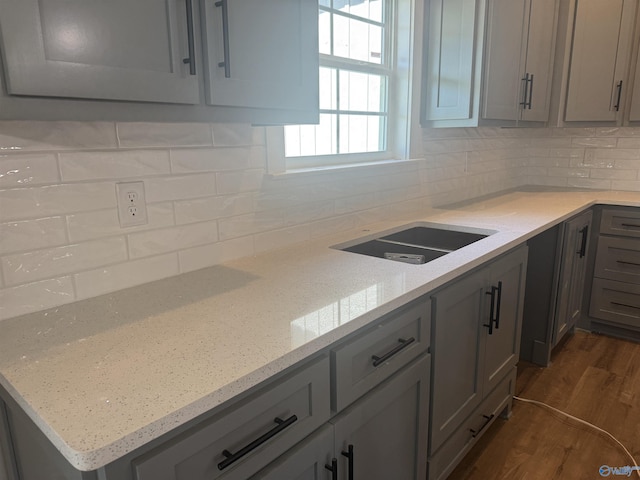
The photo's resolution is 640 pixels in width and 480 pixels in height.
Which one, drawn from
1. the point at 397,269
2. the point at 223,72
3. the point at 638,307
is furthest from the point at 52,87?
the point at 638,307

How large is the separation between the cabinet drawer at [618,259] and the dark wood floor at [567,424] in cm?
48

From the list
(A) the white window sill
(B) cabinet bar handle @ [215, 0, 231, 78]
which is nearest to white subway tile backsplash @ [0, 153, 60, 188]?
(B) cabinet bar handle @ [215, 0, 231, 78]

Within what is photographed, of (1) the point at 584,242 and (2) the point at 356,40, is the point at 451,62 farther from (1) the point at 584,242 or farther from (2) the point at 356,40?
(1) the point at 584,242

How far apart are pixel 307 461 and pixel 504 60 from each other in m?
2.40

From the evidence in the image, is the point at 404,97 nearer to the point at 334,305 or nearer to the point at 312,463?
the point at 334,305

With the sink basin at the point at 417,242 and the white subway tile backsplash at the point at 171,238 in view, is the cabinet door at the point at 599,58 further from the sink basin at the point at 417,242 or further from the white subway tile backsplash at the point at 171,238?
the white subway tile backsplash at the point at 171,238

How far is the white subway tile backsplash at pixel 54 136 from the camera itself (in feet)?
3.48

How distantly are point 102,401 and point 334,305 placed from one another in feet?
1.93

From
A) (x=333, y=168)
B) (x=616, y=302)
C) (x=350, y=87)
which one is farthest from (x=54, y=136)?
(x=616, y=302)

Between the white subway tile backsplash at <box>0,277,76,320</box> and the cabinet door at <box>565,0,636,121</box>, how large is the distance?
131 inches

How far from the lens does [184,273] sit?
1458mm

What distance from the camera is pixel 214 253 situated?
1545 millimetres

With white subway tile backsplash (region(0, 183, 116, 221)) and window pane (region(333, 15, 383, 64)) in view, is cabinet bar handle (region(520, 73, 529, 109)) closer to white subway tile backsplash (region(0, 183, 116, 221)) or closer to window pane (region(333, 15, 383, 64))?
window pane (region(333, 15, 383, 64))

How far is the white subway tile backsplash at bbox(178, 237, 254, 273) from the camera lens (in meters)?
1.46
